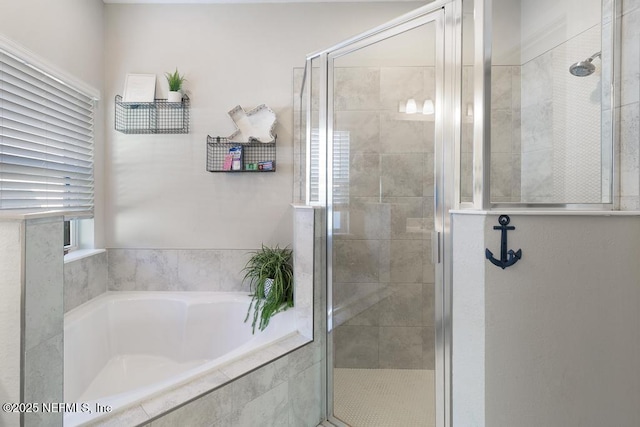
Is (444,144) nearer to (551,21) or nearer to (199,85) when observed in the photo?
(551,21)

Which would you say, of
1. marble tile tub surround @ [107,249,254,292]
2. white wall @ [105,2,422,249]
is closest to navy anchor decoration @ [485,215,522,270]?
white wall @ [105,2,422,249]

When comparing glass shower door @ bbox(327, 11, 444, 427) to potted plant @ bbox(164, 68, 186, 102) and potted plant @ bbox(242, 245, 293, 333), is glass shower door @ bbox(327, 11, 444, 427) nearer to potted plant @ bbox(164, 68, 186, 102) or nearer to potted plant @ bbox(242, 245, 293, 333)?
potted plant @ bbox(242, 245, 293, 333)

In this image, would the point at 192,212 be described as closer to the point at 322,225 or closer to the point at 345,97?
the point at 322,225

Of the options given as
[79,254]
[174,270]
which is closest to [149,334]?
[174,270]

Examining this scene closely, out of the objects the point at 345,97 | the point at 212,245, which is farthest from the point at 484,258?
the point at 212,245

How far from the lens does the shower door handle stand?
125cm

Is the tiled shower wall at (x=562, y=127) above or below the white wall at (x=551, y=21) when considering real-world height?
below

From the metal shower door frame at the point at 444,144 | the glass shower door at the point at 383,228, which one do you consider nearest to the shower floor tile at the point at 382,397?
the glass shower door at the point at 383,228

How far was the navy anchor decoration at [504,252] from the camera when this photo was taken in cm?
96

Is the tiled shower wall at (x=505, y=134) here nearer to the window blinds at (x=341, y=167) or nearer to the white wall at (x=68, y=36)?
the window blinds at (x=341, y=167)

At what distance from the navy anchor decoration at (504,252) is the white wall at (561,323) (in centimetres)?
2

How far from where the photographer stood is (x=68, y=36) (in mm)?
1817

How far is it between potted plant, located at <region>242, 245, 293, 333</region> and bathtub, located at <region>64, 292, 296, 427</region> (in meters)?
0.07

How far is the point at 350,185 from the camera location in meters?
1.56
